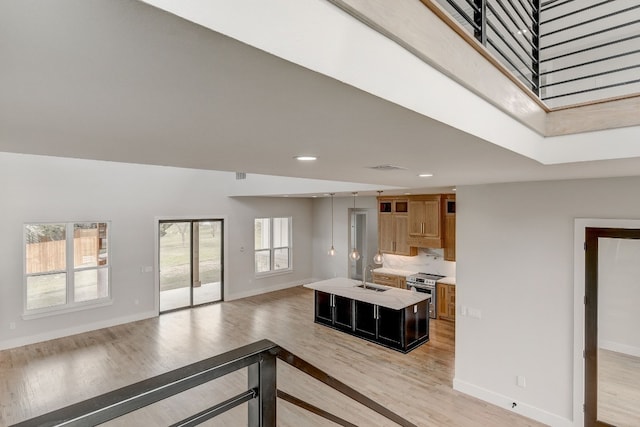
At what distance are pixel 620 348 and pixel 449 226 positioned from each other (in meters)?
4.28

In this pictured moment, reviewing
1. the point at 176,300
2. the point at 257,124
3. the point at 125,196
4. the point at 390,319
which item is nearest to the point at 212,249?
the point at 176,300

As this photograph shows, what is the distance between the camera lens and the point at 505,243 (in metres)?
4.17

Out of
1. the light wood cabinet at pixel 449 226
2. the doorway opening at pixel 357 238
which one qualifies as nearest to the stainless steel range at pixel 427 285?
the light wood cabinet at pixel 449 226

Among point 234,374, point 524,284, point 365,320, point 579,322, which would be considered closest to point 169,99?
point 524,284

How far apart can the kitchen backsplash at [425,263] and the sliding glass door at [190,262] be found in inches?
180

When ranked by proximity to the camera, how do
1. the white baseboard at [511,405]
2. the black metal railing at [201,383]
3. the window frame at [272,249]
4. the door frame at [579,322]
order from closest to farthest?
the black metal railing at [201,383] → the door frame at [579,322] → the white baseboard at [511,405] → the window frame at [272,249]

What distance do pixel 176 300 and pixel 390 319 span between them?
5355 millimetres

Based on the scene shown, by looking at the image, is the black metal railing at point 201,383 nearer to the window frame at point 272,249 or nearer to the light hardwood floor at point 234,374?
the light hardwood floor at point 234,374

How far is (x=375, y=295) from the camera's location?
21.3 feet

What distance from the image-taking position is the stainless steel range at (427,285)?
25.2ft

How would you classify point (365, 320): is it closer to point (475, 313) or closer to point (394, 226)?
point (475, 313)

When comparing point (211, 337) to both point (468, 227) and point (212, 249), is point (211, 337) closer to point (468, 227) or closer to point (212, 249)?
point (212, 249)

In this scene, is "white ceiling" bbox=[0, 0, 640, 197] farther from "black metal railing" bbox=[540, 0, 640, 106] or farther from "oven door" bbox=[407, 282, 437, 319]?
"oven door" bbox=[407, 282, 437, 319]

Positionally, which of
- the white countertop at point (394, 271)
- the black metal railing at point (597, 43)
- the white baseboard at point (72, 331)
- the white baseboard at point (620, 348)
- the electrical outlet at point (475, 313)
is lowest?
the white baseboard at point (72, 331)
